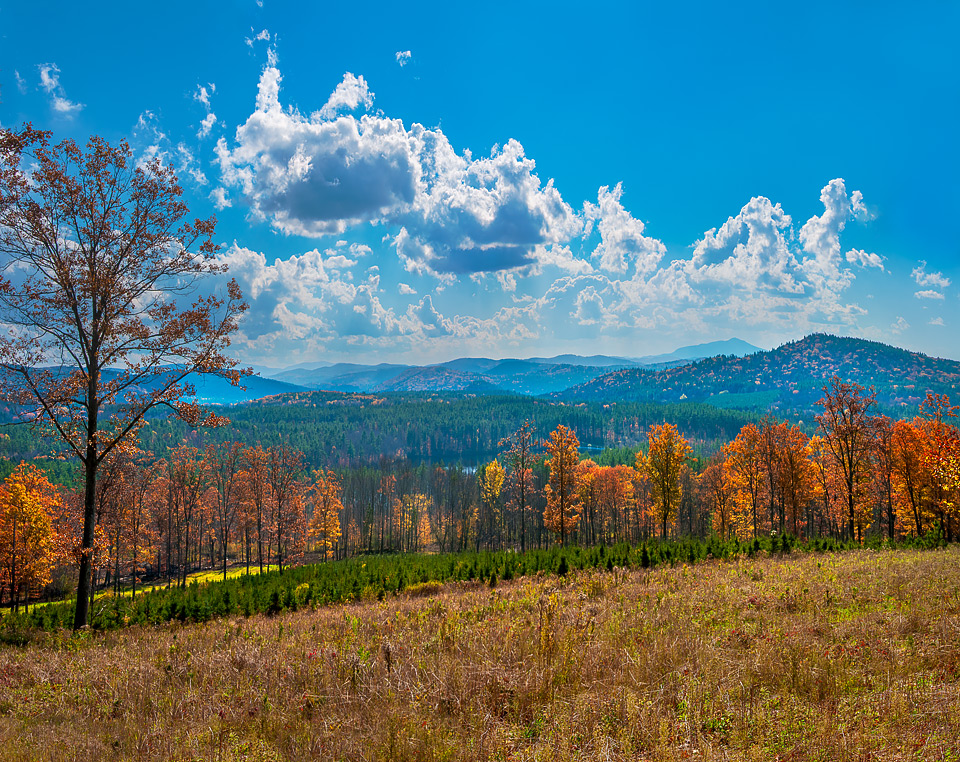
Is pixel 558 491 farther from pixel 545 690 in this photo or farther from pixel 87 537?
pixel 545 690

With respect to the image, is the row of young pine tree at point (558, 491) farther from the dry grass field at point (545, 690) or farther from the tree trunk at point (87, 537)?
the dry grass field at point (545, 690)

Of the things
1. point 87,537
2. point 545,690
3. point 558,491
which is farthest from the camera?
point 558,491

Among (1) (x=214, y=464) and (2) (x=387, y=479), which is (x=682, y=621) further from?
(2) (x=387, y=479)

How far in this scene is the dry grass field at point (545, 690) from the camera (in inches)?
173

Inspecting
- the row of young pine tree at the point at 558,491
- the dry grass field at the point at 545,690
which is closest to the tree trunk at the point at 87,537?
the row of young pine tree at the point at 558,491

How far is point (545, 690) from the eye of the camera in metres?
5.37

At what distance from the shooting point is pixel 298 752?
4629 millimetres

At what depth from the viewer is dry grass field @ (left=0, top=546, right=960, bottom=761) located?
4.41m

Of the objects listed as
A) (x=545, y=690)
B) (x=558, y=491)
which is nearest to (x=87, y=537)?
(x=545, y=690)

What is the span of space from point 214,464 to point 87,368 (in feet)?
120

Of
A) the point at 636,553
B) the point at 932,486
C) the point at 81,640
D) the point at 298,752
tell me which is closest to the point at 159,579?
the point at 81,640

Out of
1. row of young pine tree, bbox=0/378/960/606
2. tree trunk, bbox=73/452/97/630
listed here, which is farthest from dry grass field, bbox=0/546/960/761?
row of young pine tree, bbox=0/378/960/606

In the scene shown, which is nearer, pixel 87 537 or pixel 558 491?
pixel 87 537

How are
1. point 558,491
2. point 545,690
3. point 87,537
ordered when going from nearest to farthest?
point 545,690, point 87,537, point 558,491
